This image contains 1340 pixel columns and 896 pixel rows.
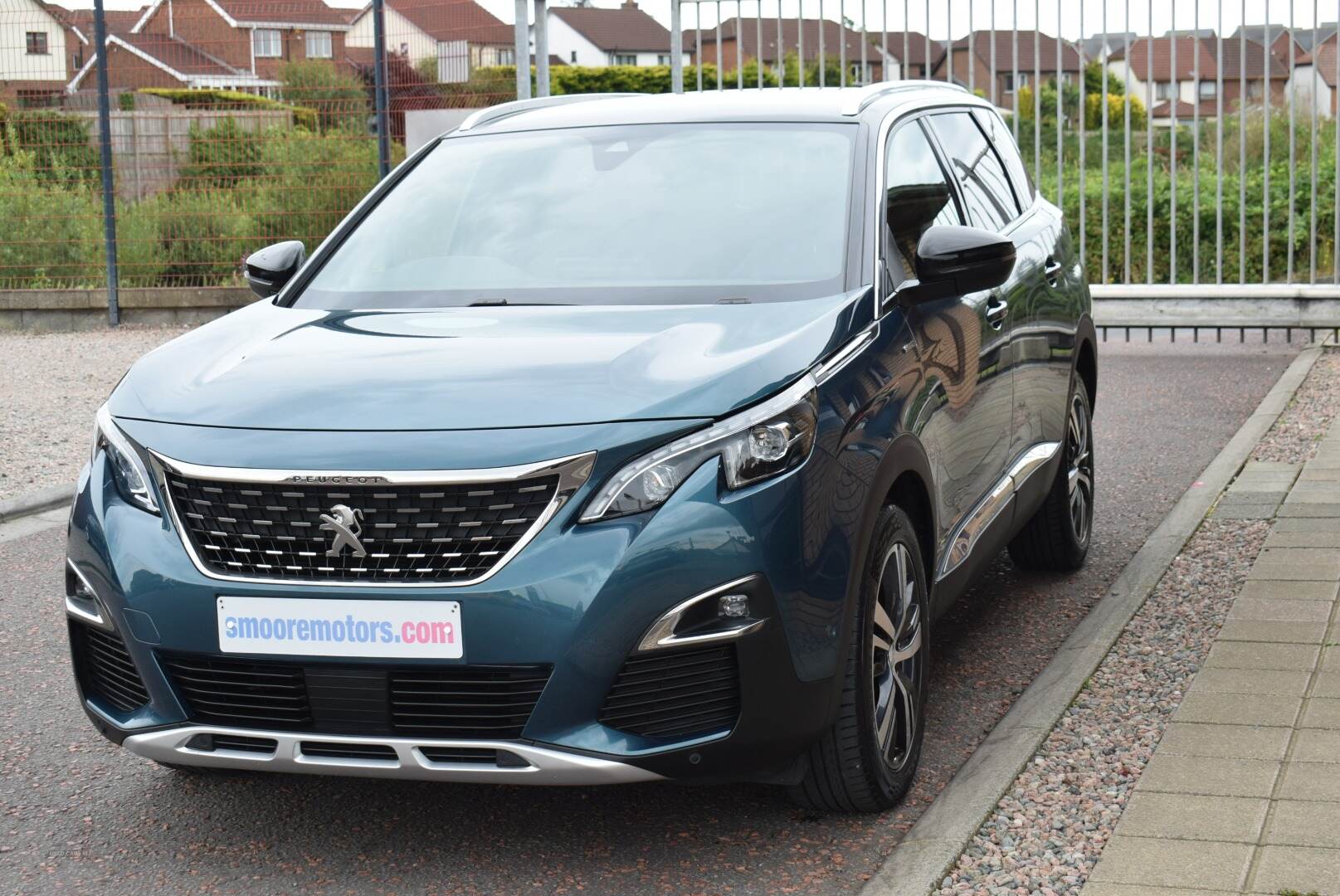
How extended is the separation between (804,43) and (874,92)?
1041 centimetres

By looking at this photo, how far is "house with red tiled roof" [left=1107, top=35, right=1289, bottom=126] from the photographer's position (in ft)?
45.6

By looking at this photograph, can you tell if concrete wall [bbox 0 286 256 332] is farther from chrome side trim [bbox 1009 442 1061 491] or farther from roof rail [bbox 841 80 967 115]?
chrome side trim [bbox 1009 442 1061 491]

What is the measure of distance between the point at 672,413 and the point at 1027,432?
93.0 inches

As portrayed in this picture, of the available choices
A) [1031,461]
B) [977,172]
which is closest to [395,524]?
[1031,461]

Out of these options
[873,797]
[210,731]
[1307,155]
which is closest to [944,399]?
[873,797]

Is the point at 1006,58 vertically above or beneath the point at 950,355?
above

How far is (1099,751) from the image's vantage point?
14.2ft

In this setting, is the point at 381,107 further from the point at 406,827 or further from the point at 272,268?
the point at 406,827

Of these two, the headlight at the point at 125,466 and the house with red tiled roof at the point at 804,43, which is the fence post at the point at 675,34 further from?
the headlight at the point at 125,466

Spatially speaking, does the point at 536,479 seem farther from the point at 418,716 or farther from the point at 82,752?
the point at 82,752

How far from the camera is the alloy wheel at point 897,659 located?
395 centimetres

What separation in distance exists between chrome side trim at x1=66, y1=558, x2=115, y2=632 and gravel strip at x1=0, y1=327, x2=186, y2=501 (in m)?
4.76

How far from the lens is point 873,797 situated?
155 inches

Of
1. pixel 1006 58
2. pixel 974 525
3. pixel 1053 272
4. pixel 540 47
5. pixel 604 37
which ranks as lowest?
pixel 974 525
